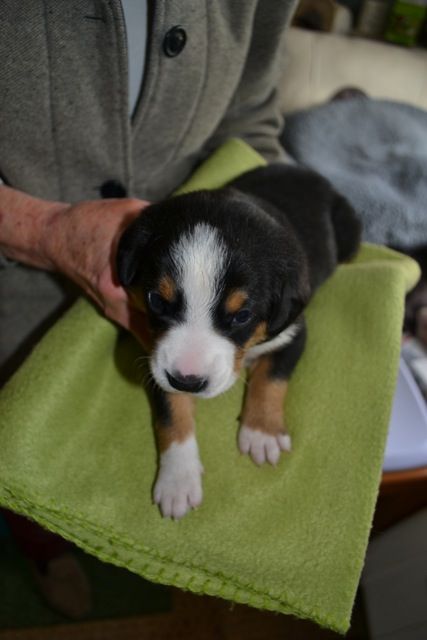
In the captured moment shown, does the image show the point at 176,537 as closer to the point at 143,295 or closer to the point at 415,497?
the point at 143,295

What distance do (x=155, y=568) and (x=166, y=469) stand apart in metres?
0.20

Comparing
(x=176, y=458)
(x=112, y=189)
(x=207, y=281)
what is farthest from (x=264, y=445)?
(x=112, y=189)

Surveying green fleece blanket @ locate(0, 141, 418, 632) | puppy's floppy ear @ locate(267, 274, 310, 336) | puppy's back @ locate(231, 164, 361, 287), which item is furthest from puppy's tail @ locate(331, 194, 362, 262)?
puppy's floppy ear @ locate(267, 274, 310, 336)

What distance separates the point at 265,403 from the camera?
132cm

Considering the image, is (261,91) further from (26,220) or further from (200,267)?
(200,267)

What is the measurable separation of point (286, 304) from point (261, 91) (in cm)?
108

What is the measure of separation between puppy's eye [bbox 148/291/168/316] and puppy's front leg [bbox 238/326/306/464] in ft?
1.07

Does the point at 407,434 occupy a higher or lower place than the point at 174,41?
lower

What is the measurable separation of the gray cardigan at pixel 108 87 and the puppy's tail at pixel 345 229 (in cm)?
50

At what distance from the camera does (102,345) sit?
1378mm

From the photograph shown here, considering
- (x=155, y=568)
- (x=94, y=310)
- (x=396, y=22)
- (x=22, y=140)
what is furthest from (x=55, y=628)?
(x=396, y=22)

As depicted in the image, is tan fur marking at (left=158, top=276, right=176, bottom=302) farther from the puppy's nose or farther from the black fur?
the puppy's nose

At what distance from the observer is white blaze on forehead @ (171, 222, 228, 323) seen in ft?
3.63

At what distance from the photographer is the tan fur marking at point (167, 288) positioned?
3.71 feet
